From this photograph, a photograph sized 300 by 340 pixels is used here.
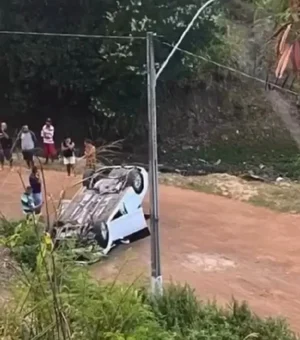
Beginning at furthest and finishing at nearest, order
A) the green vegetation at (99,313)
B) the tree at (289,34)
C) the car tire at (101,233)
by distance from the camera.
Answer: the car tire at (101,233), the green vegetation at (99,313), the tree at (289,34)

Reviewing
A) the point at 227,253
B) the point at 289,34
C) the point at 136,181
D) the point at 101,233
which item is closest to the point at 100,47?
the point at 136,181

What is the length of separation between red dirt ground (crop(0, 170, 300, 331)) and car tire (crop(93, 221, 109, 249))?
0.29 m

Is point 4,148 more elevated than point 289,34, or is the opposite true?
point 289,34

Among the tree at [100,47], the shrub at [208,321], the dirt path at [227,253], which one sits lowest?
the dirt path at [227,253]

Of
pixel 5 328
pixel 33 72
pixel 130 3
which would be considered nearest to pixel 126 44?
pixel 130 3

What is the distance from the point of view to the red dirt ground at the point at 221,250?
10.5 m

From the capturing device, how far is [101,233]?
36.0 ft

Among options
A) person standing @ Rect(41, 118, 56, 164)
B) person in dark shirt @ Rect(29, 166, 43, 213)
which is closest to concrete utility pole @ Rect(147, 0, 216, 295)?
person in dark shirt @ Rect(29, 166, 43, 213)

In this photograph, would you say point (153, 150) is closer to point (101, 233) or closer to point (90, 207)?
point (101, 233)

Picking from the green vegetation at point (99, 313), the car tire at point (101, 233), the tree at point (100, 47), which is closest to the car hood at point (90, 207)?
the car tire at point (101, 233)

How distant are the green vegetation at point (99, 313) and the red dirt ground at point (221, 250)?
4.53 feet

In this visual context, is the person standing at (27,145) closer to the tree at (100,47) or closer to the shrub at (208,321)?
the tree at (100,47)

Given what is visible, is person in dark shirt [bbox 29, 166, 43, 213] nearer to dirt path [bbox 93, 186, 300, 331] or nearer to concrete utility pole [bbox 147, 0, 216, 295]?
dirt path [bbox 93, 186, 300, 331]

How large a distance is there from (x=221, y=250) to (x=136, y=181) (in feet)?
5.76
